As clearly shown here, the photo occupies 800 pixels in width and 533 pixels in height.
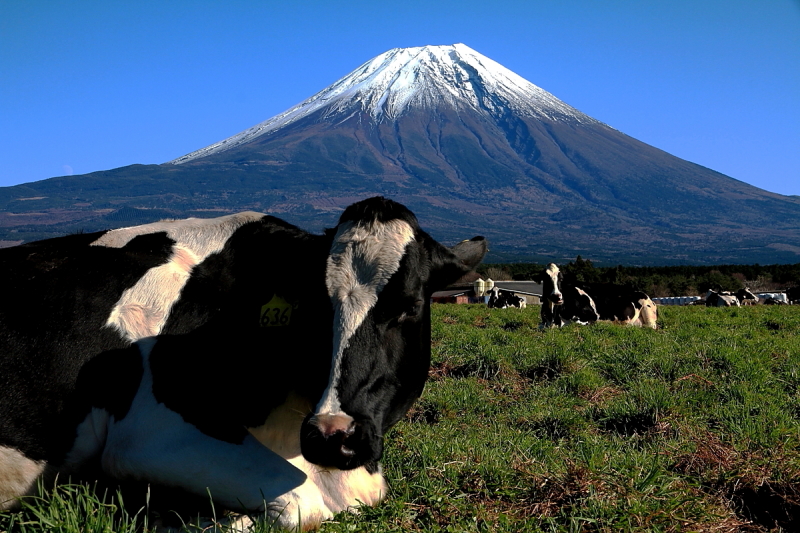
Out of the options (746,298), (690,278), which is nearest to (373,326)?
(746,298)

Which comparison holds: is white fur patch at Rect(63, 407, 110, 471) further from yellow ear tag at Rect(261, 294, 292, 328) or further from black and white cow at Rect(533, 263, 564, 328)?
black and white cow at Rect(533, 263, 564, 328)

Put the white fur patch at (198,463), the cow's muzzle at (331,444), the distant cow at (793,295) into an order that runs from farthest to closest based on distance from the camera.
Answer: the distant cow at (793,295)
the white fur patch at (198,463)
the cow's muzzle at (331,444)

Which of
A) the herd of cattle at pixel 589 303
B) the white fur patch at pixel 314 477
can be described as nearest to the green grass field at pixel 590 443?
the white fur patch at pixel 314 477

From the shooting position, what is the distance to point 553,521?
127 inches

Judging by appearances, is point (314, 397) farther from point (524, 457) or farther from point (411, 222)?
point (524, 457)

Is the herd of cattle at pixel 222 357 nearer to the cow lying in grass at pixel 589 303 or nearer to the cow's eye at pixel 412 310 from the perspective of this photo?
the cow's eye at pixel 412 310

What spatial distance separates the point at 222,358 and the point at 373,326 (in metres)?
0.79

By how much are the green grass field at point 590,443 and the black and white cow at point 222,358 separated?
10.4 inches

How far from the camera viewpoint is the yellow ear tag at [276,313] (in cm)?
371

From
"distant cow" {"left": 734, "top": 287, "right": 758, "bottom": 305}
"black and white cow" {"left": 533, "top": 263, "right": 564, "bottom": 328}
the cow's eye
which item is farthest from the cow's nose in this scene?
"distant cow" {"left": 734, "top": 287, "right": 758, "bottom": 305}

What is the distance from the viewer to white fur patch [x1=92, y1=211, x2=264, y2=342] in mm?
3645

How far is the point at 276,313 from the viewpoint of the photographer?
372 cm

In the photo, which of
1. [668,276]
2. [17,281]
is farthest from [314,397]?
[668,276]

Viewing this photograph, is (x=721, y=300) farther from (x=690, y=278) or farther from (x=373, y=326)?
(x=690, y=278)
